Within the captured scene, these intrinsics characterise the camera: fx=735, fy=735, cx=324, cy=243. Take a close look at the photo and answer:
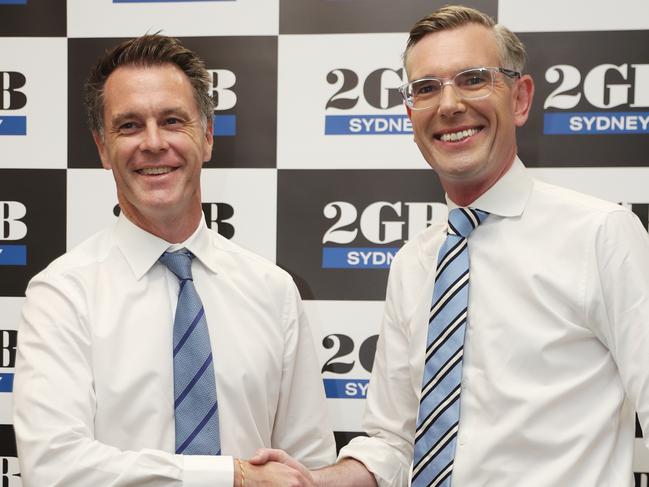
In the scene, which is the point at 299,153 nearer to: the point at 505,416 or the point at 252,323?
the point at 252,323

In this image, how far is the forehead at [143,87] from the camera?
5.63 ft

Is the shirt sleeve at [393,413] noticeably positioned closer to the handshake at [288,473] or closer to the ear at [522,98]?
the handshake at [288,473]

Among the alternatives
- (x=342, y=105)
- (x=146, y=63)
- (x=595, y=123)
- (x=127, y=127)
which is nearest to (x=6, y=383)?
(x=127, y=127)

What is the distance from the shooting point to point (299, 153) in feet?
7.24

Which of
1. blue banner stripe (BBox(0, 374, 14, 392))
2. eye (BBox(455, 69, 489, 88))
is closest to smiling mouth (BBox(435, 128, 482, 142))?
eye (BBox(455, 69, 489, 88))

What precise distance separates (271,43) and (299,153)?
34 cm

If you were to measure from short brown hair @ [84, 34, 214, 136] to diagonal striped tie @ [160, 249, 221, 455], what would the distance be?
0.46 meters

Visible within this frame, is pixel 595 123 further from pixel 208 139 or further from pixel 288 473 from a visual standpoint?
pixel 288 473

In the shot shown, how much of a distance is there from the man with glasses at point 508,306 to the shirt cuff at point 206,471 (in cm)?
12

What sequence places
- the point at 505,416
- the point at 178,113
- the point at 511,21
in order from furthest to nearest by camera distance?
the point at 511,21
the point at 178,113
the point at 505,416

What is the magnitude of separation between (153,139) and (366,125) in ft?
2.40

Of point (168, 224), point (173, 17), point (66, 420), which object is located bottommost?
point (66, 420)

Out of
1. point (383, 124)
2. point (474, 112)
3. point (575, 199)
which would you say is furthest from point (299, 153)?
point (575, 199)

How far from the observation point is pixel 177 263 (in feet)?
A: 5.79
